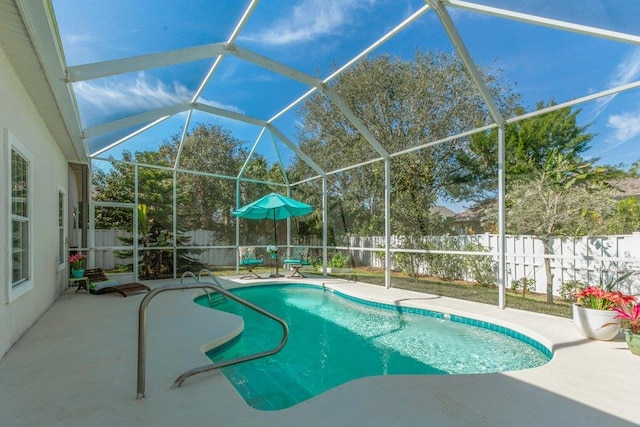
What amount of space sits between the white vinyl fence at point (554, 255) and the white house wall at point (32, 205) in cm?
384

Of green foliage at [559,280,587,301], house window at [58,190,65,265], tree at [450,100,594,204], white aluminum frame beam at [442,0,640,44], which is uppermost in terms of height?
white aluminum frame beam at [442,0,640,44]

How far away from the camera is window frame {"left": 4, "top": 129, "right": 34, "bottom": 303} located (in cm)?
367

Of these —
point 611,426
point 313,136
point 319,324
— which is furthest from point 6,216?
point 313,136

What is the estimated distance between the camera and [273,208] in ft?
31.5

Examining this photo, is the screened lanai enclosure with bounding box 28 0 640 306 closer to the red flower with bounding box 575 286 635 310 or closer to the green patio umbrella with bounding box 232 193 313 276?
the red flower with bounding box 575 286 635 310

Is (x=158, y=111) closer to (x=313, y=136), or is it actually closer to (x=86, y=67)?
(x=86, y=67)

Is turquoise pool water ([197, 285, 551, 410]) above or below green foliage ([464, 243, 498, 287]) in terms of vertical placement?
below

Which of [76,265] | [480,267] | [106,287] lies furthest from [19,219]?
[480,267]

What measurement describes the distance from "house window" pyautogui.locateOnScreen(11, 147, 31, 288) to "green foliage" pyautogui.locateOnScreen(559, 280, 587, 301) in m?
7.99

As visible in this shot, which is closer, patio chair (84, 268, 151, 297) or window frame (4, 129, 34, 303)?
window frame (4, 129, 34, 303)

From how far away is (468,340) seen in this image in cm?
505

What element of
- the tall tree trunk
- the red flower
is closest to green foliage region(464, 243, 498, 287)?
the tall tree trunk

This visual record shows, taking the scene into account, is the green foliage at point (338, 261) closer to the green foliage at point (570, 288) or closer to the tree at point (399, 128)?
the tree at point (399, 128)

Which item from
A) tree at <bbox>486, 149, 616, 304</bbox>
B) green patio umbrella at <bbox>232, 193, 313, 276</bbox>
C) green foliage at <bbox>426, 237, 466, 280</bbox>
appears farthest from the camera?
green patio umbrella at <bbox>232, 193, 313, 276</bbox>
